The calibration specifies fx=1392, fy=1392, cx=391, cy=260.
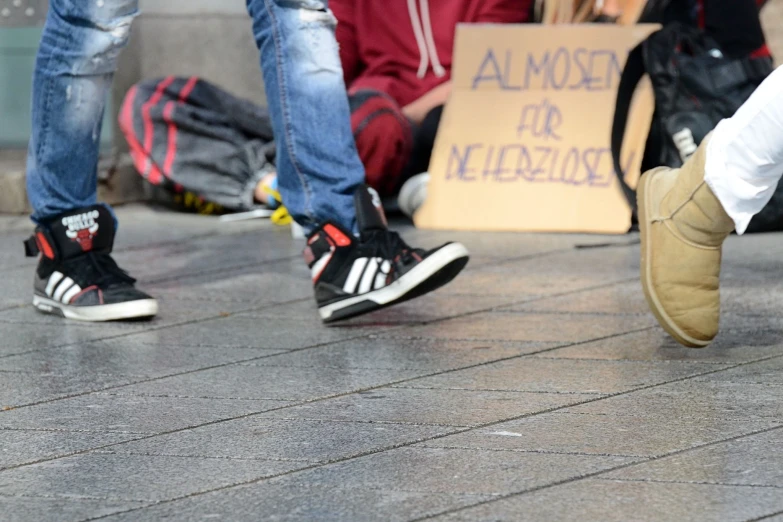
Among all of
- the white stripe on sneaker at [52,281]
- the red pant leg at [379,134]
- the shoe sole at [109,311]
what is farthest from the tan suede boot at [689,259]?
the red pant leg at [379,134]

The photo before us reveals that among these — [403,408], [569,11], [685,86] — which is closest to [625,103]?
[685,86]

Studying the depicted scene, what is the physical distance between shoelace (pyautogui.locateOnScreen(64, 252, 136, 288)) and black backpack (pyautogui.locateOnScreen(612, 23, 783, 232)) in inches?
70.1

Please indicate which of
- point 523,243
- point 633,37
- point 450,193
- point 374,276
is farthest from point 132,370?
point 633,37

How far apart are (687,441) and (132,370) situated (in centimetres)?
107

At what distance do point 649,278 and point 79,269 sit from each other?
4.32ft

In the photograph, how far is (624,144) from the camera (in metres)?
4.53

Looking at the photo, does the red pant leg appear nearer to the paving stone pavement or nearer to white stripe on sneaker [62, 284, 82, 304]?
the paving stone pavement

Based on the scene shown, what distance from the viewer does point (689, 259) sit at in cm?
253

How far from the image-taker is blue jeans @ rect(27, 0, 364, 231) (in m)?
2.94

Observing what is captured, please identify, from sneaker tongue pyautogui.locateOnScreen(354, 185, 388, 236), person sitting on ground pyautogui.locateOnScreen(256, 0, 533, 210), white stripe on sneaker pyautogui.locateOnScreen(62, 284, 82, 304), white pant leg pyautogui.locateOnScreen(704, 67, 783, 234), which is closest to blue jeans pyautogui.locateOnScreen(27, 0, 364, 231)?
sneaker tongue pyautogui.locateOnScreen(354, 185, 388, 236)

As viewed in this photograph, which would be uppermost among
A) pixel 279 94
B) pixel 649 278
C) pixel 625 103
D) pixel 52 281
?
pixel 279 94

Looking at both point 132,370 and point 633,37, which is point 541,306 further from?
point 633,37

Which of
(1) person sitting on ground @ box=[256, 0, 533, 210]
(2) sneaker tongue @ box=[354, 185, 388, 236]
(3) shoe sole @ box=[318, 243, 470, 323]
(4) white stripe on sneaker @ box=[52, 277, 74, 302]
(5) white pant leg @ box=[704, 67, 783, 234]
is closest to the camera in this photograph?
(5) white pant leg @ box=[704, 67, 783, 234]

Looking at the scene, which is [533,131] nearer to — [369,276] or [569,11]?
[569,11]
